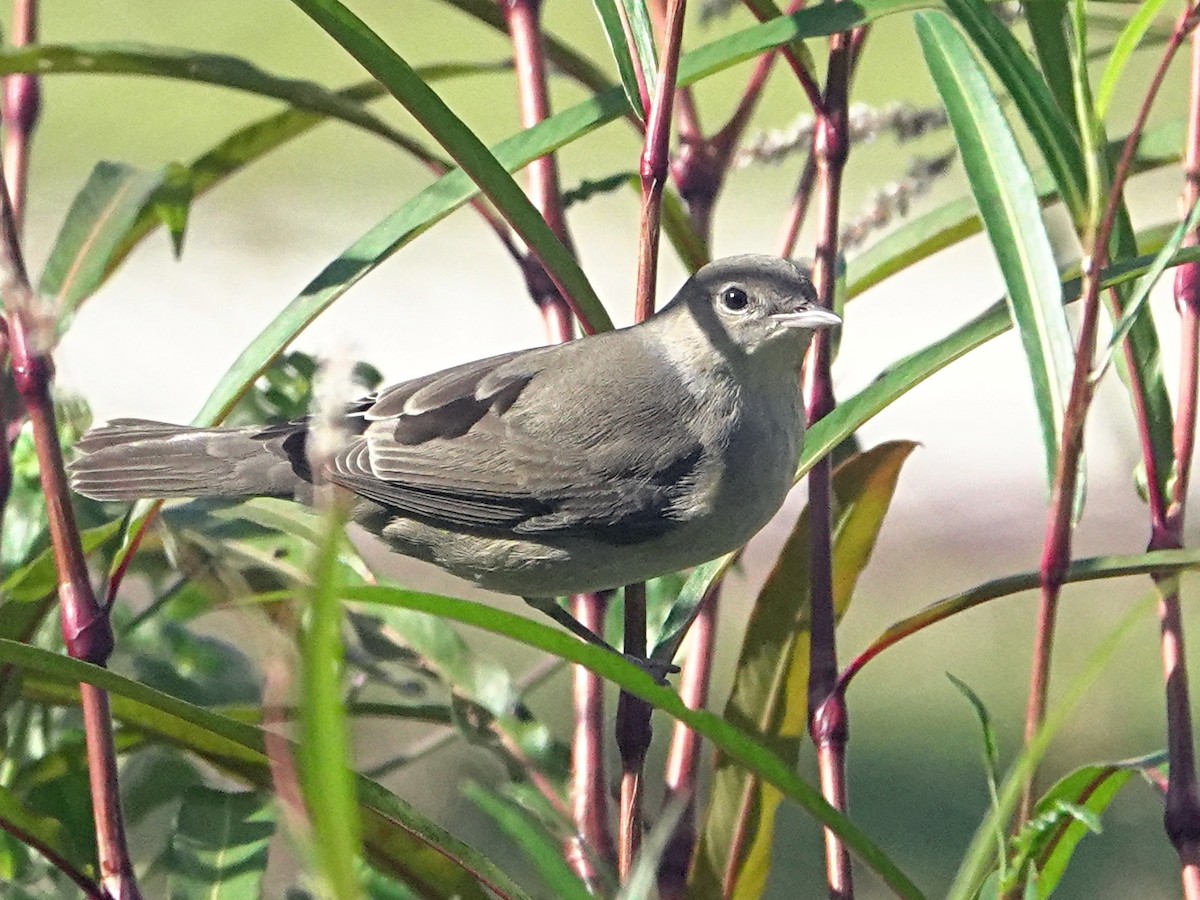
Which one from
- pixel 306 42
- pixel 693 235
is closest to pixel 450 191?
pixel 693 235

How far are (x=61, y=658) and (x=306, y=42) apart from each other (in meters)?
9.28

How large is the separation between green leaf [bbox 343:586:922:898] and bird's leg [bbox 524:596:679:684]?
10.1 inches

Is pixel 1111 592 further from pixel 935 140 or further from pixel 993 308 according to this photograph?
pixel 993 308

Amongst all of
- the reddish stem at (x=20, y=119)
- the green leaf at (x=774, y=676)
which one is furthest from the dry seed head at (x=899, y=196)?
the reddish stem at (x=20, y=119)

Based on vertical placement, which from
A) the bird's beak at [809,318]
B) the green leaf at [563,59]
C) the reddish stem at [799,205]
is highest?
the green leaf at [563,59]

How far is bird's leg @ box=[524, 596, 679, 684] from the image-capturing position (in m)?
1.48

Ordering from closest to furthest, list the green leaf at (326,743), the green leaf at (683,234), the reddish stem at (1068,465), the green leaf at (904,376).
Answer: the green leaf at (326,743), the reddish stem at (1068,465), the green leaf at (904,376), the green leaf at (683,234)

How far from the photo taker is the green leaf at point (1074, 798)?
4.20ft

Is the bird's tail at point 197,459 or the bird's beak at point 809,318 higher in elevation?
the bird's beak at point 809,318

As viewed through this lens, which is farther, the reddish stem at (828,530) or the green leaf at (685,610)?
the green leaf at (685,610)

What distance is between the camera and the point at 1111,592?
16.4 feet

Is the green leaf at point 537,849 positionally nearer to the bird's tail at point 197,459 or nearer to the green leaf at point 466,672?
the green leaf at point 466,672

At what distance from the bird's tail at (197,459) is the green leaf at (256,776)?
345 millimetres

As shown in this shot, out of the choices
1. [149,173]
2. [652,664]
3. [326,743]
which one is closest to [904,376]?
[652,664]
